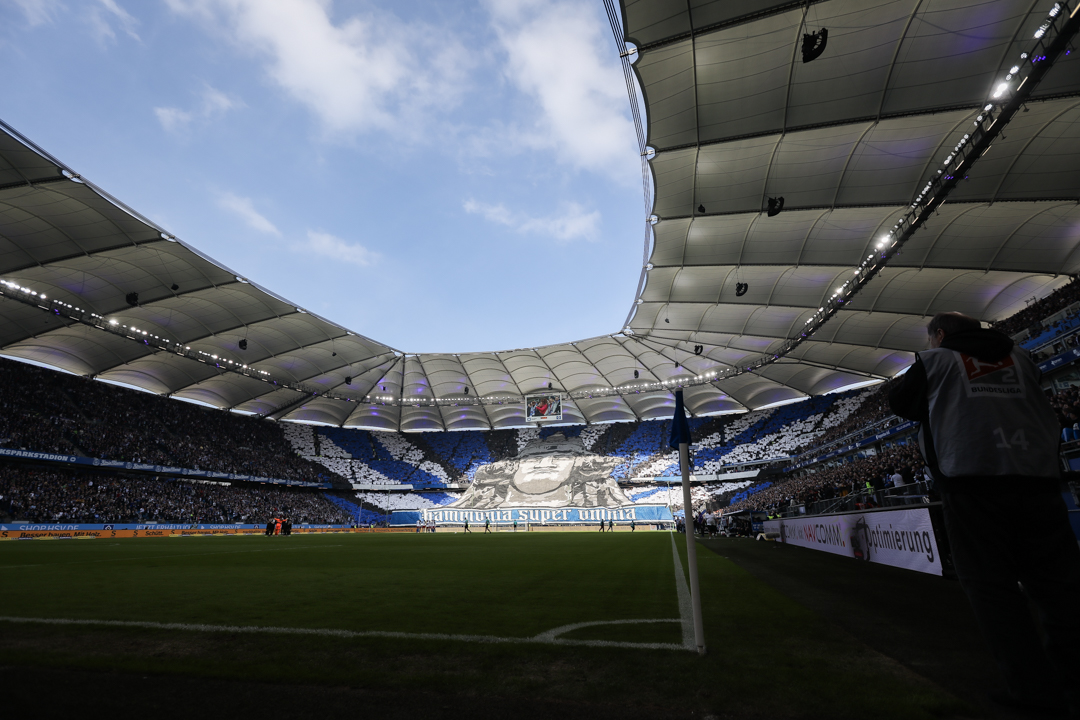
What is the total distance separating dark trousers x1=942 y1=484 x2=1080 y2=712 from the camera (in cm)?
243

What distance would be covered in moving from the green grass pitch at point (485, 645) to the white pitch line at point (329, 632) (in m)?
0.04

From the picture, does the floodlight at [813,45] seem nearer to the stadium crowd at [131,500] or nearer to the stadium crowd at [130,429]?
the stadium crowd at [131,500]

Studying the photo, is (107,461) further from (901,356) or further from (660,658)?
(901,356)

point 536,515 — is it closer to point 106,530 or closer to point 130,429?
point 106,530

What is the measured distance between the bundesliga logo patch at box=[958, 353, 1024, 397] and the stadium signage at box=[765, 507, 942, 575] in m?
7.50

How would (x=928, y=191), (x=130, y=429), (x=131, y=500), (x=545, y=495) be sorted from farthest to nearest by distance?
(x=545, y=495) → (x=130, y=429) → (x=131, y=500) → (x=928, y=191)

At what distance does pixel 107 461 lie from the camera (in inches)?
1588

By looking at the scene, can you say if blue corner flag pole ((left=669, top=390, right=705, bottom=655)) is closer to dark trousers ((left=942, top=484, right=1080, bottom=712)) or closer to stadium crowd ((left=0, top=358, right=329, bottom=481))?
dark trousers ((left=942, top=484, right=1080, bottom=712))

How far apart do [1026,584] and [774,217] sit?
23409 millimetres

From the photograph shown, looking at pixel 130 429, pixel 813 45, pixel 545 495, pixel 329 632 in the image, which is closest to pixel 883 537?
pixel 329 632

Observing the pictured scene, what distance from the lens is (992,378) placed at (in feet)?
9.06

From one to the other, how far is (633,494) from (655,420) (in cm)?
1033

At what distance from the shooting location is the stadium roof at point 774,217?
15.2 meters

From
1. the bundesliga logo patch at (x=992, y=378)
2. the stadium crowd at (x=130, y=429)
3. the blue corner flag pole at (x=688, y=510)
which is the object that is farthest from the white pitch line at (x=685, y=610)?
the stadium crowd at (x=130, y=429)
